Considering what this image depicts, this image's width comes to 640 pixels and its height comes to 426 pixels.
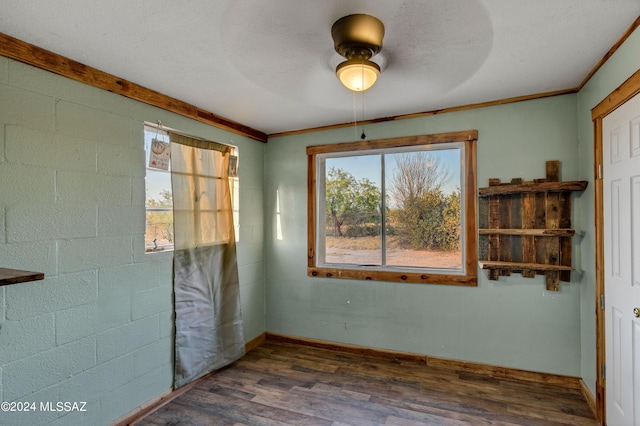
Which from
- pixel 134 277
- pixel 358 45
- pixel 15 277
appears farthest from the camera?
pixel 134 277

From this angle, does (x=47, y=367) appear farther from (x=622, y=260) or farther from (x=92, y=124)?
(x=622, y=260)

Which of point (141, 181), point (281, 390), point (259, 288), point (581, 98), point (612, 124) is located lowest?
point (281, 390)

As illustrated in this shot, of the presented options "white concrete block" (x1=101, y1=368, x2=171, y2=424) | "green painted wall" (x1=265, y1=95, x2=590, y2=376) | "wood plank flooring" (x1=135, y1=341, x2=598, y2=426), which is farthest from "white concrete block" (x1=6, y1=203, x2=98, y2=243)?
"green painted wall" (x1=265, y1=95, x2=590, y2=376)

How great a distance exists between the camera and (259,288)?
3.84 meters

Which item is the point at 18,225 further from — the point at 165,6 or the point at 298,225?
the point at 298,225

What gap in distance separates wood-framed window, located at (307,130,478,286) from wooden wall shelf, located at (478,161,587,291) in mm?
147

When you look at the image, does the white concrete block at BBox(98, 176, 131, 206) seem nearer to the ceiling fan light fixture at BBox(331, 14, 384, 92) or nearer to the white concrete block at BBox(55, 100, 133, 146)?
the white concrete block at BBox(55, 100, 133, 146)

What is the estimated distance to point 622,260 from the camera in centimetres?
A: 198

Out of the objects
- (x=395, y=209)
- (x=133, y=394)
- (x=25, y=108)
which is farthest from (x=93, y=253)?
(x=395, y=209)

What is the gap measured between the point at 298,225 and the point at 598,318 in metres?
2.72

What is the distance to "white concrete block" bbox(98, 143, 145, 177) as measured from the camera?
2.25 m

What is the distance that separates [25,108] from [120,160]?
59cm

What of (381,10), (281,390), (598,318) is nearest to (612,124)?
(598,318)

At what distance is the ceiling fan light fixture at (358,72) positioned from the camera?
72.9 inches
